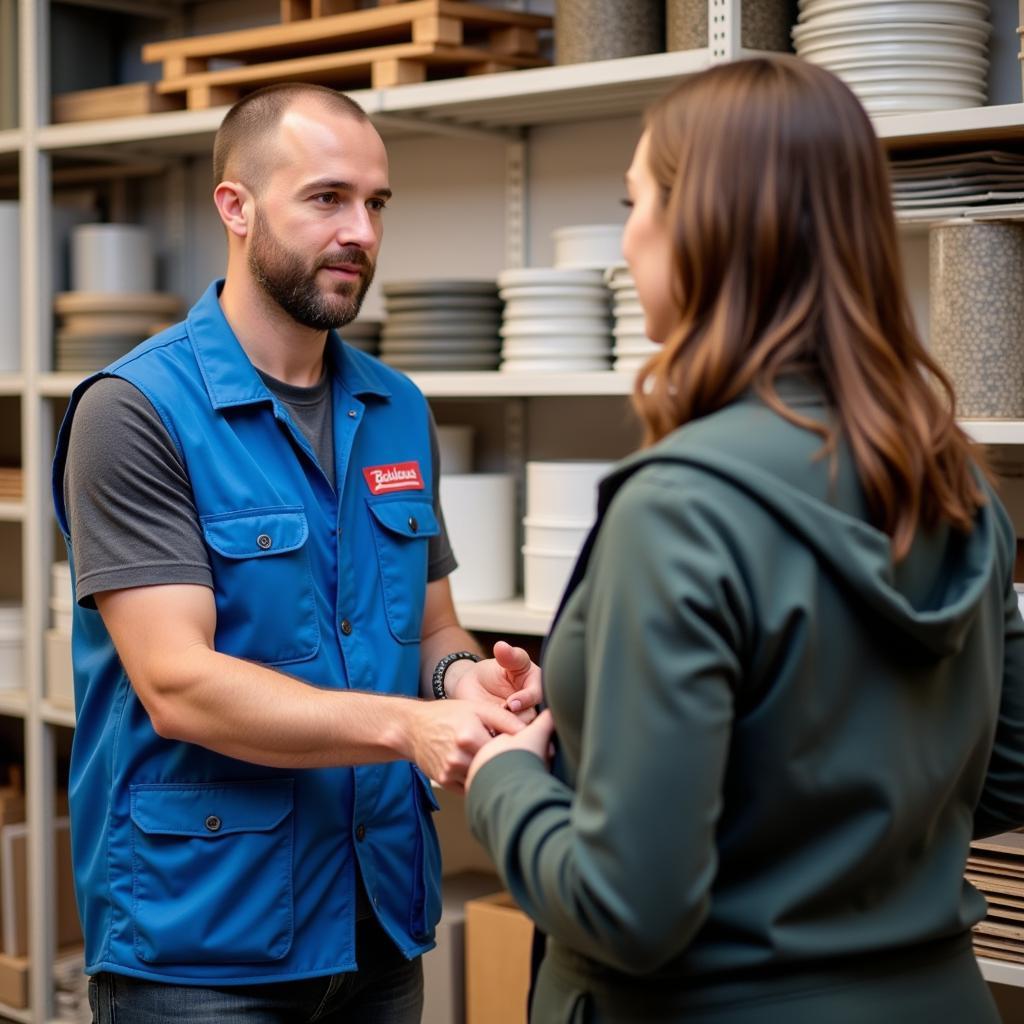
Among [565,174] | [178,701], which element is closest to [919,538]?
[178,701]

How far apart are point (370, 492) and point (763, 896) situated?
38.4 inches

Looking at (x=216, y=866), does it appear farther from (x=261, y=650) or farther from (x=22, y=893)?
(x=22, y=893)

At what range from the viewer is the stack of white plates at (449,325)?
251 centimetres

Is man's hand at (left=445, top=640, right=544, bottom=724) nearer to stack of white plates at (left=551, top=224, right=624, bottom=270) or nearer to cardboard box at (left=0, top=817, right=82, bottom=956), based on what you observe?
stack of white plates at (left=551, top=224, right=624, bottom=270)

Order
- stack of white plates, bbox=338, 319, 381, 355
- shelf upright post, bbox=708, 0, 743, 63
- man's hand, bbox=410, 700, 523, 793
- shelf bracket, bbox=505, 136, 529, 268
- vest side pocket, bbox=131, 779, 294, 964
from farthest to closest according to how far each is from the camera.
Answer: shelf bracket, bbox=505, 136, 529, 268 < stack of white plates, bbox=338, 319, 381, 355 < shelf upright post, bbox=708, 0, 743, 63 < vest side pocket, bbox=131, 779, 294, 964 < man's hand, bbox=410, 700, 523, 793

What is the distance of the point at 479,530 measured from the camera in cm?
254

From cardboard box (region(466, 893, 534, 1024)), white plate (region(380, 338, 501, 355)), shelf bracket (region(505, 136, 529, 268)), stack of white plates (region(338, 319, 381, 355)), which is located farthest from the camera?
shelf bracket (region(505, 136, 529, 268))

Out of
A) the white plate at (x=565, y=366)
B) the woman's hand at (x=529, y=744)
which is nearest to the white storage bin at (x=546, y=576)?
the white plate at (x=565, y=366)

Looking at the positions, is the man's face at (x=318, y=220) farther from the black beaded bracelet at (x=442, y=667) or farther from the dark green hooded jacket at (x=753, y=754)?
the dark green hooded jacket at (x=753, y=754)

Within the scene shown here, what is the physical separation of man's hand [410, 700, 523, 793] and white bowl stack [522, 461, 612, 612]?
94 centimetres

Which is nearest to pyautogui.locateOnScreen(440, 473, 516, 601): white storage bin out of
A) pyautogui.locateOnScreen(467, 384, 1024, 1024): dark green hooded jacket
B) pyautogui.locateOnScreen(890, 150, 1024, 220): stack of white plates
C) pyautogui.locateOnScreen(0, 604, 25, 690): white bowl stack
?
pyautogui.locateOnScreen(890, 150, 1024, 220): stack of white plates

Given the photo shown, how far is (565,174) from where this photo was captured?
2.76 m

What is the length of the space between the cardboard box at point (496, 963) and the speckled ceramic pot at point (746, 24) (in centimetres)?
142

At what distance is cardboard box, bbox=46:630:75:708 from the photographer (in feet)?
9.68
